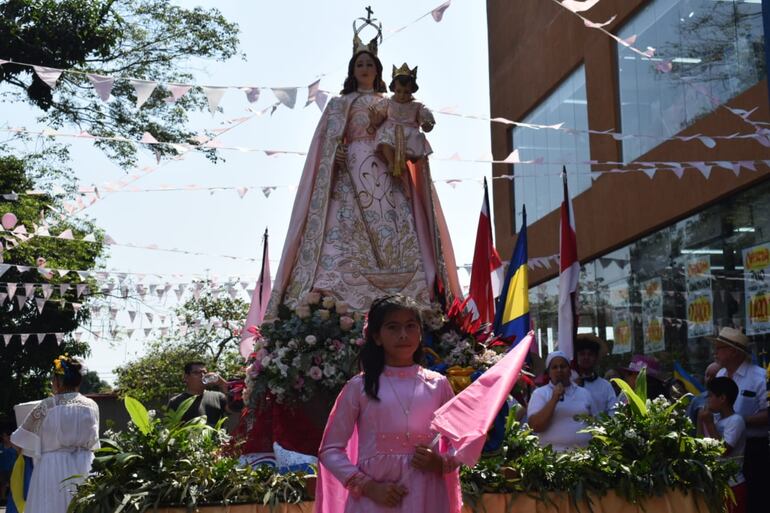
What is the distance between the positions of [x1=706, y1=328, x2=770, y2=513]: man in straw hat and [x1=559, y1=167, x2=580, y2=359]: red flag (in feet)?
7.46

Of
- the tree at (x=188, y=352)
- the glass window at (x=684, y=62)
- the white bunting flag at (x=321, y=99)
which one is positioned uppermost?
the glass window at (x=684, y=62)

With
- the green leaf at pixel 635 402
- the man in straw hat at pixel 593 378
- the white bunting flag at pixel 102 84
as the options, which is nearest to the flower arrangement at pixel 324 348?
the man in straw hat at pixel 593 378

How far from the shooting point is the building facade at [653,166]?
13.8 metres

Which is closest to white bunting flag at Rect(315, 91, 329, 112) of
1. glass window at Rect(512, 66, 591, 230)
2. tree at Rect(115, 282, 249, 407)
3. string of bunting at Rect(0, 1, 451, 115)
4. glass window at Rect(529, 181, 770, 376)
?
string of bunting at Rect(0, 1, 451, 115)

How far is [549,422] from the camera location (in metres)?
7.04

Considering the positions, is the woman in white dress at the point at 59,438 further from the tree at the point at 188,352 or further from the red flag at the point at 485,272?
the tree at the point at 188,352

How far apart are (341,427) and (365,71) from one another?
5009 mm

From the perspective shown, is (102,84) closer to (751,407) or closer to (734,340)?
(734,340)

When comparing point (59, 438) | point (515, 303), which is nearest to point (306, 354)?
point (59, 438)

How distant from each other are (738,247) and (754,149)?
5.22 ft

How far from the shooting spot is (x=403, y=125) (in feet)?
26.7

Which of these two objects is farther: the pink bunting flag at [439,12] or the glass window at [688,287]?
the glass window at [688,287]

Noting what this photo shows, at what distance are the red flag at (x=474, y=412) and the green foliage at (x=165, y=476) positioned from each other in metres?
1.78

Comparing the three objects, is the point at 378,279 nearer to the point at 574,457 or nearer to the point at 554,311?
the point at 574,457
